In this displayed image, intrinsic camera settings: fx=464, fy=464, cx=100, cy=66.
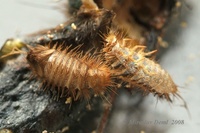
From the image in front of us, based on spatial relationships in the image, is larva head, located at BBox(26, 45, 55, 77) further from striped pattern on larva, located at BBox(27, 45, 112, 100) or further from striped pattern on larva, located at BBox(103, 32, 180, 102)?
striped pattern on larva, located at BBox(103, 32, 180, 102)

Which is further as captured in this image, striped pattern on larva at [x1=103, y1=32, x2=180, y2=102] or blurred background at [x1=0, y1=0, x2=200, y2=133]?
blurred background at [x1=0, y1=0, x2=200, y2=133]

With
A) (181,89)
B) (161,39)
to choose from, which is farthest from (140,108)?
(161,39)

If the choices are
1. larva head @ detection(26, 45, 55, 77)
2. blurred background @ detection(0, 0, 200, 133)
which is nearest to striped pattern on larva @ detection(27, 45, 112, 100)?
larva head @ detection(26, 45, 55, 77)

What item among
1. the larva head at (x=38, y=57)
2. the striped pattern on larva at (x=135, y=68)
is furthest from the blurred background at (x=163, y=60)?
the larva head at (x=38, y=57)

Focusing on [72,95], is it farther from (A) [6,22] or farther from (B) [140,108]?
(A) [6,22]

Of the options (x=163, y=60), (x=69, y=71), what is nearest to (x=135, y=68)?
(x=69, y=71)

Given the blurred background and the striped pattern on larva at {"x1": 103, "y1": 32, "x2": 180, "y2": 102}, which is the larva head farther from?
the blurred background
